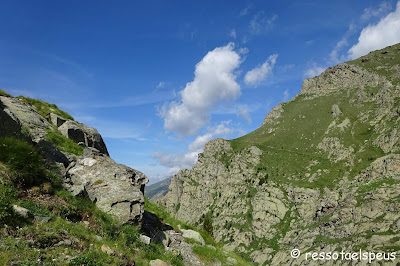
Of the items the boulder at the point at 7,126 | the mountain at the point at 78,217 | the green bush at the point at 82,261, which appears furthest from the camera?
the boulder at the point at 7,126

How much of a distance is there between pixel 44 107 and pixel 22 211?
27.5 m

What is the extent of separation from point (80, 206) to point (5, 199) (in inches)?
125

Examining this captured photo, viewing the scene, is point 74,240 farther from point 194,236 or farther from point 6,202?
point 194,236

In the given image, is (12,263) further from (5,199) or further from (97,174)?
(97,174)

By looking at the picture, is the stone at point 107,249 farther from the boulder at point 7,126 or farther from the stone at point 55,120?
the stone at point 55,120

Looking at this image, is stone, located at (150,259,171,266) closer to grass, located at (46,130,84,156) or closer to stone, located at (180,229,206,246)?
stone, located at (180,229,206,246)

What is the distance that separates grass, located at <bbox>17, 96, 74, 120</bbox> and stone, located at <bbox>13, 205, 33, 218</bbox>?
79.7 feet

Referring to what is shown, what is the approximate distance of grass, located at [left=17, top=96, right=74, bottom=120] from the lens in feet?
96.8

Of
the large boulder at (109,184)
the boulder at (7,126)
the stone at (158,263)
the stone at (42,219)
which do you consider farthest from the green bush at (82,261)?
the boulder at (7,126)

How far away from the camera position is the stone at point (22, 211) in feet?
28.0

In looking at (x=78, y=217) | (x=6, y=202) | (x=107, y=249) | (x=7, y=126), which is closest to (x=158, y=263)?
(x=107, y=249)

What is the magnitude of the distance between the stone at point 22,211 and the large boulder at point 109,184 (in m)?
3.08

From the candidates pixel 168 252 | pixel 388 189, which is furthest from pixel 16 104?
pixel 388 189

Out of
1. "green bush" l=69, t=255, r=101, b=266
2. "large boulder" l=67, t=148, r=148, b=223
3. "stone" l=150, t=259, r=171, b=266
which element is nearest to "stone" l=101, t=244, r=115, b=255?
"green bush" l=69, t=255, r=101, b=266
